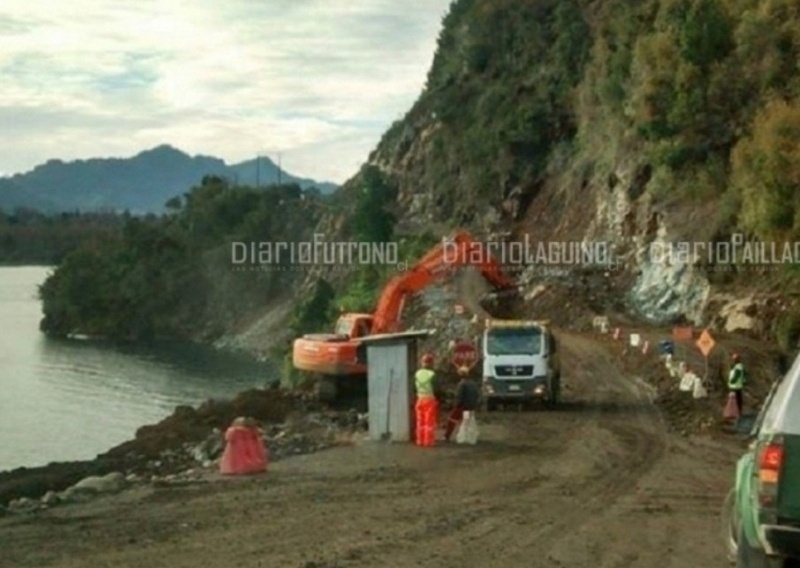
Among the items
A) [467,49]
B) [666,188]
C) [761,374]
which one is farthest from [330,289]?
[761,374]

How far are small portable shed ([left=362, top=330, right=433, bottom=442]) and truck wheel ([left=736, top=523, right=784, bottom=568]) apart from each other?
15.9 metres

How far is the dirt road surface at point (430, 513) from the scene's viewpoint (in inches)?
619

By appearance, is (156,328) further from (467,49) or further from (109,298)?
(467,49)

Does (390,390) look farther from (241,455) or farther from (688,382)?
(688,382)

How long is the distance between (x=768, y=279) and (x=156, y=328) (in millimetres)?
85103

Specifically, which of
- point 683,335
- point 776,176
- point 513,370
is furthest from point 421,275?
point 513,370

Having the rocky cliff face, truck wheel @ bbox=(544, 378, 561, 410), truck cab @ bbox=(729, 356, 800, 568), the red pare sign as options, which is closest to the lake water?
the red pare sign

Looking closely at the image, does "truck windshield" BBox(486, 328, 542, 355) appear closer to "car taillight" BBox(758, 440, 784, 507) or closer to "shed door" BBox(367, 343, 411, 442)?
"shed door" BBox(367, 343, 411, 442)

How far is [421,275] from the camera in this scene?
4544 cm

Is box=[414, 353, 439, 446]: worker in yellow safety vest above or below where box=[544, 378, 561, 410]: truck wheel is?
above

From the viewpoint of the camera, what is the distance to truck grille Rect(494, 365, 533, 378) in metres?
33.5

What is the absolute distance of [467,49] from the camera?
90.8 meters

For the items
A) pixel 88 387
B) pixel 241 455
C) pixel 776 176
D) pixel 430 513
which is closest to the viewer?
pixel 430 513

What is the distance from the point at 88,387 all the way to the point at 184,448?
4433 centimetres
